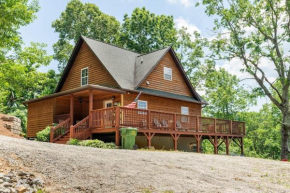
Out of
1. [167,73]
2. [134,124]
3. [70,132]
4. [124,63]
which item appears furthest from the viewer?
[167,73]

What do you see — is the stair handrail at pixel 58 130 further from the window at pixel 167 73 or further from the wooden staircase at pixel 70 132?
the window at pixel 167 73

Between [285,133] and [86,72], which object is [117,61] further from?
[285,133]

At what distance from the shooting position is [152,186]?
6902mm

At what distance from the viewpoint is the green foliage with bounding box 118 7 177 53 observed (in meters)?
38.5

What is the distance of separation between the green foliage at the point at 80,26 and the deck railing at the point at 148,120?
76.9ft

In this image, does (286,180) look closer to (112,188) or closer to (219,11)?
(112,188)

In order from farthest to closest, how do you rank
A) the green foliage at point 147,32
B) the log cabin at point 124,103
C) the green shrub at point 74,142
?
1. the green foliage at point 147,32
2. the log cabin at point 124,103
3. the green shrub at point 74,142

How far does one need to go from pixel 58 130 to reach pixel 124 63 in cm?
754

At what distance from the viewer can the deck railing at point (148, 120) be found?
16.1 meters

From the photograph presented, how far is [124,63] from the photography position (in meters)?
23.4

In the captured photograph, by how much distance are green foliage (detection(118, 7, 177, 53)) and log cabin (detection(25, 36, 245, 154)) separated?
507 inches

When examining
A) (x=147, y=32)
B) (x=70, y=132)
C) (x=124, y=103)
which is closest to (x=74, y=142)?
(x=70, y=132)

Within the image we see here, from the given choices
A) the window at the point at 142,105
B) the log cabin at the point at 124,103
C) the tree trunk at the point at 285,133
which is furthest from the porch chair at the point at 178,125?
the tree trunk at the point at 285,133

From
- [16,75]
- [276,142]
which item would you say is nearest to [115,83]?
[16,75]
